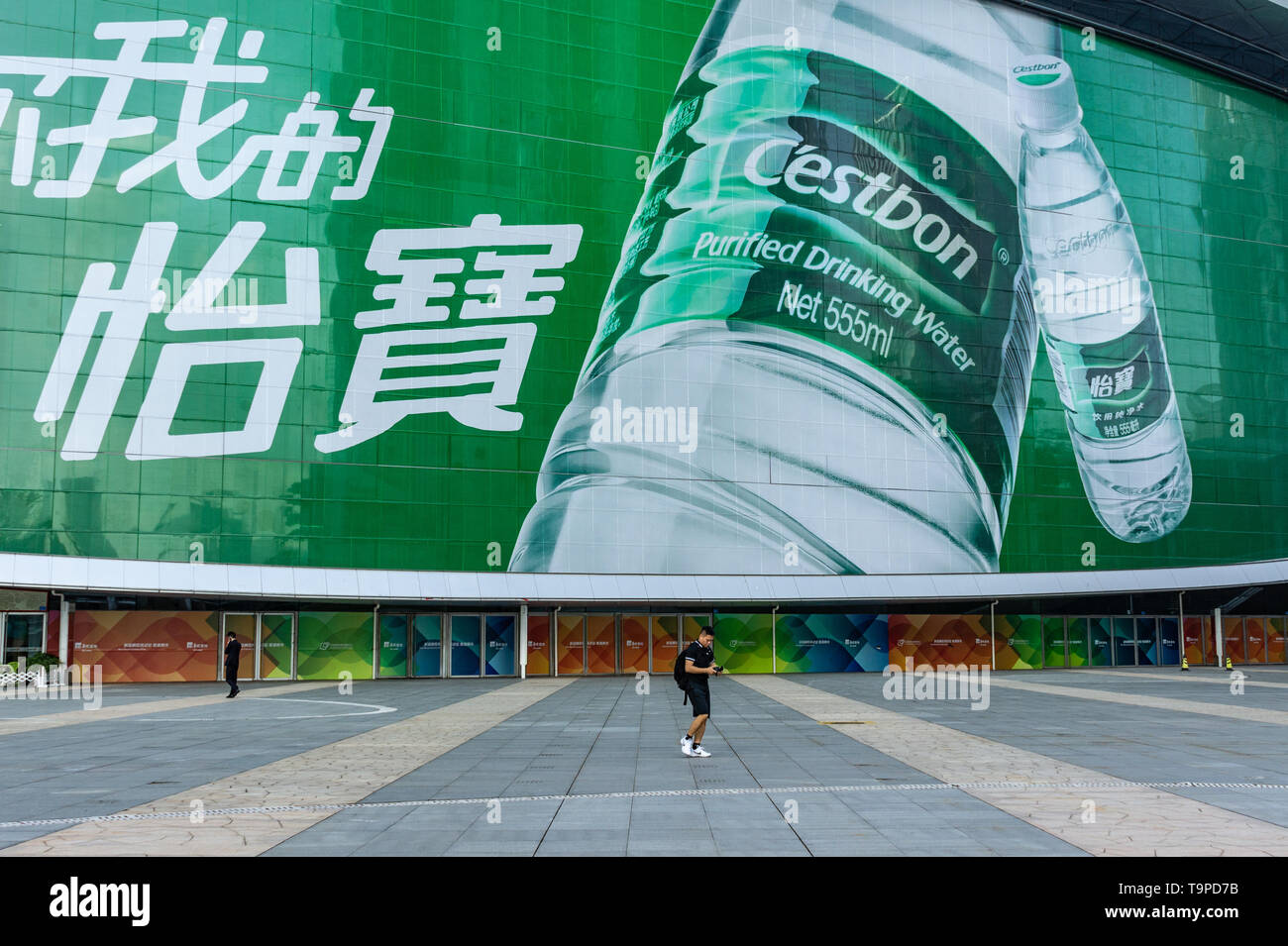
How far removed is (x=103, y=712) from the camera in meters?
25.2

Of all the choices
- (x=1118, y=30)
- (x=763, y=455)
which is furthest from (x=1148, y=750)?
(x=1118, y=30)

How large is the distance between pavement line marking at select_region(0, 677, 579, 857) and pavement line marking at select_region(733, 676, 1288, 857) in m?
7.00

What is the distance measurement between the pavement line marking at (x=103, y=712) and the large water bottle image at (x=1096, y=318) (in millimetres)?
40116

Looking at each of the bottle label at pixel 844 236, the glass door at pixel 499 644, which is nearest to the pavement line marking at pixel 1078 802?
the glass door at pixel 499 644

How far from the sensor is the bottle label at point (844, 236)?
4759cm

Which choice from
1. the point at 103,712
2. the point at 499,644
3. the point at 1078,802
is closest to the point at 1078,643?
the point at 499,644

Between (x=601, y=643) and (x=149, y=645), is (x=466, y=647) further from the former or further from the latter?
(x=149, y=645)

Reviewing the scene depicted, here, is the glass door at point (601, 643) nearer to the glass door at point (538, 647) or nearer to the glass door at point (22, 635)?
the glass door at point (538, 647)

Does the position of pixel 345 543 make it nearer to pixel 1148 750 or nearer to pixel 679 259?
pixel 679 259

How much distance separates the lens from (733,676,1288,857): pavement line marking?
9230 mm

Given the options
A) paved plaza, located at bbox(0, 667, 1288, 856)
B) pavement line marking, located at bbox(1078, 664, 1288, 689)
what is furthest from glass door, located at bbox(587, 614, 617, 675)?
pavement line marking, located at bbox(1078, 664, 1288, 689)

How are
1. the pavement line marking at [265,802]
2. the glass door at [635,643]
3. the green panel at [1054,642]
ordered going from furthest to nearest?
the green panel at [1054,642]
the glass door at [635,643]
the pavement line marking at [265,802]

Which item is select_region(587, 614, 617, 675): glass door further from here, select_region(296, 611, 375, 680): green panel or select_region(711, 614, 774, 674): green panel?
select_region(296, 611, 375, 680): green panel

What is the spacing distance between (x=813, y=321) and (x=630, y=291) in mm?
8559
